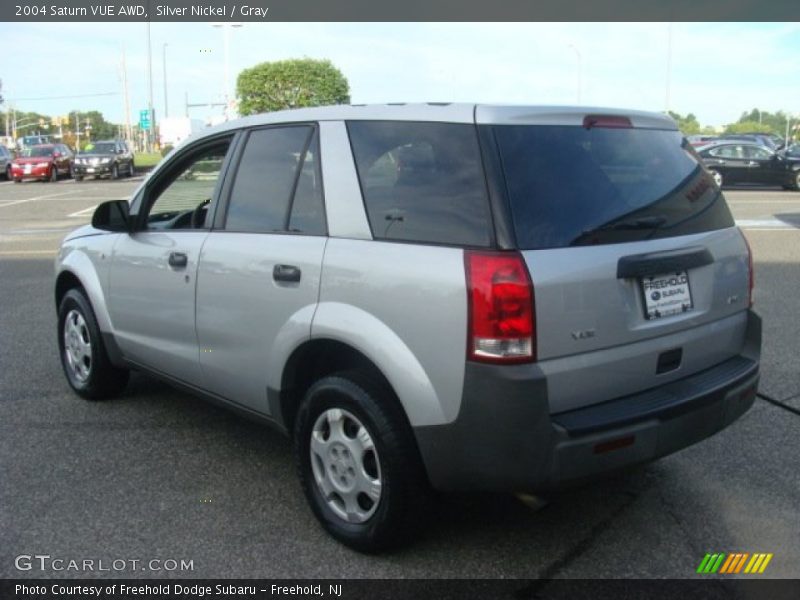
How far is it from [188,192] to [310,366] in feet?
5.38

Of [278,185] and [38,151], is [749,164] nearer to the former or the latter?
[278,185]

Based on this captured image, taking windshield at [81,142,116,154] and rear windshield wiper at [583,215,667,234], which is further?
windshield at [81,142,116,154]

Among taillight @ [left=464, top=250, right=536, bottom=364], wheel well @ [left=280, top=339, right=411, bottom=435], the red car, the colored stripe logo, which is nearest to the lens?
taillight @ [left=464, top=250, right=536, bottom=364]

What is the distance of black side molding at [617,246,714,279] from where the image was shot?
9.98ft

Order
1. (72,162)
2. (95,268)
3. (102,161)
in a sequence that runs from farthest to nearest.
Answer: (72,162)
(102,161)
(95,268)

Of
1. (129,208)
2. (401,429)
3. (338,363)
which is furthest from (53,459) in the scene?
(401,429)

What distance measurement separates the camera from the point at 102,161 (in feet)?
115

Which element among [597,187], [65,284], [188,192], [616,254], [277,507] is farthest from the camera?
[65,284]

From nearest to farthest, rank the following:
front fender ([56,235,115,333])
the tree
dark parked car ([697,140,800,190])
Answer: front fender ([56,235,115,333]), dark parked car ([697,140,800,190]), the tree

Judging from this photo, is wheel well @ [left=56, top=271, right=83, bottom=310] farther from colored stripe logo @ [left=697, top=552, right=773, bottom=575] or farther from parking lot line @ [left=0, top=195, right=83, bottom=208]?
parking lot line @ [left=0, top=195, right=83, bottom=208]

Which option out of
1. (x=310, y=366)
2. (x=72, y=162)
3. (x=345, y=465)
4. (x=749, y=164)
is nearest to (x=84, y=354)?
(x=310, y=366)

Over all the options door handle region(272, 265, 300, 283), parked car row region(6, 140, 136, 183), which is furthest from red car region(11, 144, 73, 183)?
door handle region(272, 265, 300, 283)

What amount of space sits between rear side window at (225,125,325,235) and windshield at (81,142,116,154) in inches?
1339

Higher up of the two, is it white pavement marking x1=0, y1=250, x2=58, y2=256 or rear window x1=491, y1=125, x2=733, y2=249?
rear window x1=491, y1=125, x2=733, y2=249
